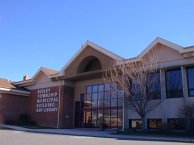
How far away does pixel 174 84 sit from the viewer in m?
25.8

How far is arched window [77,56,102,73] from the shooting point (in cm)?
3348

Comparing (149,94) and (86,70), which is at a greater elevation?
(86,70)

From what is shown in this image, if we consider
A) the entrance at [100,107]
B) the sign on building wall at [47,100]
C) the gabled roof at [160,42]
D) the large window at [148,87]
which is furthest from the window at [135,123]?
the sign on building wall at [47,100]

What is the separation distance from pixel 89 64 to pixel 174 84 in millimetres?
12258

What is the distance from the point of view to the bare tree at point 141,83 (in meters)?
24.8

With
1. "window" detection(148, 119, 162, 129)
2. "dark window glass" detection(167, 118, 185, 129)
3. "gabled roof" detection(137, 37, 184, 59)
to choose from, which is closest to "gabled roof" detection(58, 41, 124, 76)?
"gabled roof" detection(137, 37, 184, 59)

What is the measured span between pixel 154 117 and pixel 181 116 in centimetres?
297

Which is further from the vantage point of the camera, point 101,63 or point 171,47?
point 101,63

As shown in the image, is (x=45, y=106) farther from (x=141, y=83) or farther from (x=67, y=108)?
(x=141, y=83)

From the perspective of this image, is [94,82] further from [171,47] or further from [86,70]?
[171,47]

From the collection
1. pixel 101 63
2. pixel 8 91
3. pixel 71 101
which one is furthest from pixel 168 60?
pixel 8 91

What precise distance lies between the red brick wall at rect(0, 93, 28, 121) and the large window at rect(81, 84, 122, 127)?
1025cm

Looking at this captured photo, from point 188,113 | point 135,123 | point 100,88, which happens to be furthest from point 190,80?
point 100,88

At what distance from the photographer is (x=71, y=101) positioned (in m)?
35.8
